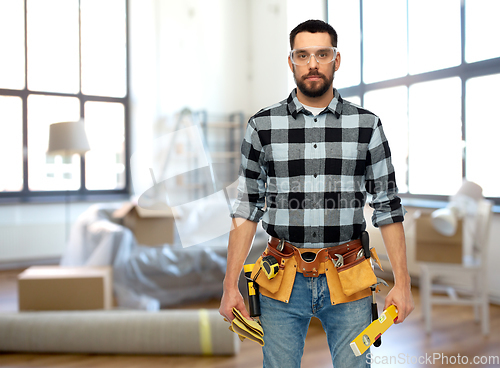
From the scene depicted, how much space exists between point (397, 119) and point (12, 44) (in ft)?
12.5

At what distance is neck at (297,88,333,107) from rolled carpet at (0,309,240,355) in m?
1.37

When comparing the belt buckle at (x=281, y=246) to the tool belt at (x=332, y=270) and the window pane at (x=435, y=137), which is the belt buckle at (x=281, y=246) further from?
the window pane at (x=435, y=137)

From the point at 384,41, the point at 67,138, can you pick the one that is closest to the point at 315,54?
the point at 67,138

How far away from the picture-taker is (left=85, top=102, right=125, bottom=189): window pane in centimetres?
461

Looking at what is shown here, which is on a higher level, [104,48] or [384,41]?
[104,48]

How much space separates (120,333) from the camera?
80.5 inches

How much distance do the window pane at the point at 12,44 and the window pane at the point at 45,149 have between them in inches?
9.5

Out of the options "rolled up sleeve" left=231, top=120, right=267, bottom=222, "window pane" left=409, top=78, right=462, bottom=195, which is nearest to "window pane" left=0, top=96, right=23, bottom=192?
"window pane" left=409, top=78, right=462, bottom=195

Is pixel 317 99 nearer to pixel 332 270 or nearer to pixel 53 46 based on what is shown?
pixel 332 270

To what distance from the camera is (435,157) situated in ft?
11.7

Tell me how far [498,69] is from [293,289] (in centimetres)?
280

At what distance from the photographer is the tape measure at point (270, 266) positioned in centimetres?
94

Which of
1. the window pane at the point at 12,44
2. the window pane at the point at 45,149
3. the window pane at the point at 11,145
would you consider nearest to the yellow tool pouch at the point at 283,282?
the window pane at the point at 45,149

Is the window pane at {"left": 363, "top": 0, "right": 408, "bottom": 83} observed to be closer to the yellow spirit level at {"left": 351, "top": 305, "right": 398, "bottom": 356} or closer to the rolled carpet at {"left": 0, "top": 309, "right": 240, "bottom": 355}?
the rolled carpet at {"left": 0, "top": 309, "right": 240, "bottom": 355}
